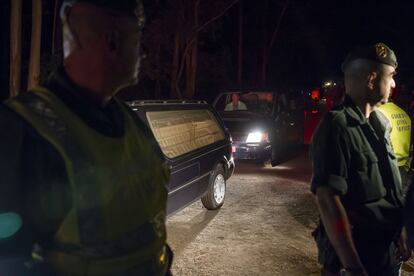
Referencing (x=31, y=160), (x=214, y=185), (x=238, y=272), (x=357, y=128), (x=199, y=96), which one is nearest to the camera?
(x=31, y=160)

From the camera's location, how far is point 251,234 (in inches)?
231

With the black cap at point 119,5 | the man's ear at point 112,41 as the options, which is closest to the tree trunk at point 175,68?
the black cap at point 119,5

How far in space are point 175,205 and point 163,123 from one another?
3.37 feet

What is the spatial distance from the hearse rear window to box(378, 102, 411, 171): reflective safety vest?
8.35 feet

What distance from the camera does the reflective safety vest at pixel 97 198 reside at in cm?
128

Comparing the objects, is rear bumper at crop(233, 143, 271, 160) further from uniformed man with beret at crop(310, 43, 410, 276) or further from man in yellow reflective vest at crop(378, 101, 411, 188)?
uniformed man with beret at crop(310, 43, 410, 276)

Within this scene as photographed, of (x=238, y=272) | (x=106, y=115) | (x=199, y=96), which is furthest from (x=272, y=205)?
(x=199, y=96)

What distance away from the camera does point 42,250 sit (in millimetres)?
1271

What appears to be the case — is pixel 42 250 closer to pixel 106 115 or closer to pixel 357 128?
pixel 106 115

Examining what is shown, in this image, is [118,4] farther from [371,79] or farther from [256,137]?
[256,137]

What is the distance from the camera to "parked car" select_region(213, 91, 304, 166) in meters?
10.0

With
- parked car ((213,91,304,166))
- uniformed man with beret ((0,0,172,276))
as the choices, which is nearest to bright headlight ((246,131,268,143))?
parked car ((213,91,304,166))

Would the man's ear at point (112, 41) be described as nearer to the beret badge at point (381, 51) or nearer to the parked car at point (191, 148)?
the beret badge at point (381, 51)

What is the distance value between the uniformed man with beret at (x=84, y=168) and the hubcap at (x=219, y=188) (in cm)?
540
